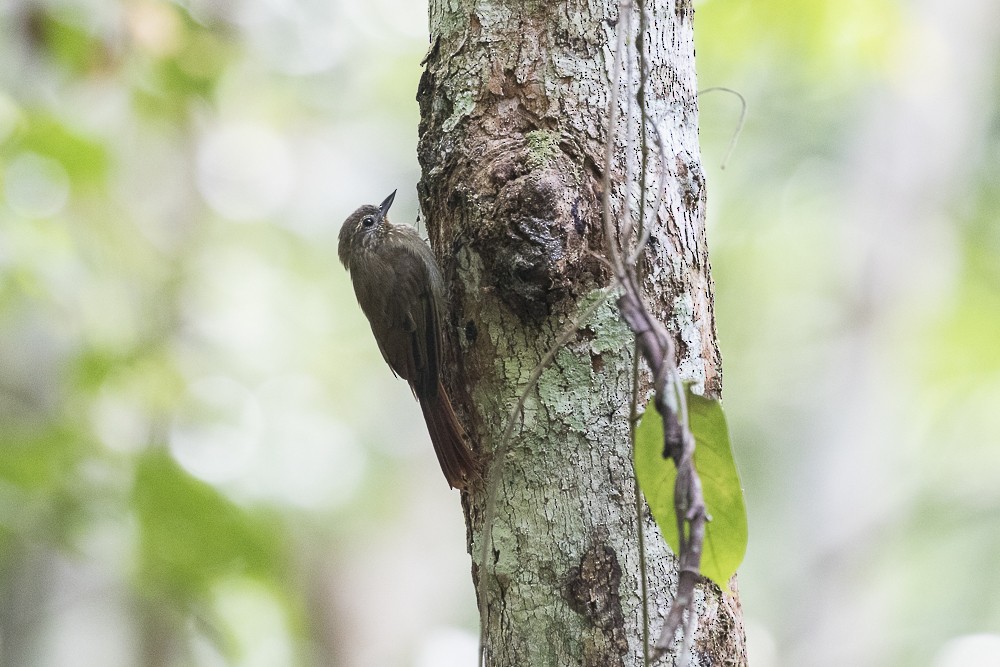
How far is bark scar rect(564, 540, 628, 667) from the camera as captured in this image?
5.47ft

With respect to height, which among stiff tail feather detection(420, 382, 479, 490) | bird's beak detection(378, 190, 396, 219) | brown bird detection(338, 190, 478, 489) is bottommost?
stiff tail feather detection(420, 382, 479, 490)

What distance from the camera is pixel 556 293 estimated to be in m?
1.83

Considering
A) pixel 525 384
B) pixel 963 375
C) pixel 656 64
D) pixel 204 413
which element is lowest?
pixel 525 384

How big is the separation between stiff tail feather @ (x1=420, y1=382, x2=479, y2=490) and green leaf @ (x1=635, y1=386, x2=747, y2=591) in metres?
0.62

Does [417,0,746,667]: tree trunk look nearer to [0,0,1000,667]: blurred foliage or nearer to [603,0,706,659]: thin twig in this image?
[603,0,706,659]: thin twig

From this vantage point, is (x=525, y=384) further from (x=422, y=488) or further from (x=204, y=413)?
(x=422, y=488)

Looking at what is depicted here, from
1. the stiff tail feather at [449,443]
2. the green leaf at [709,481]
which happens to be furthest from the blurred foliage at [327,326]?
the green leaf at [709,481]

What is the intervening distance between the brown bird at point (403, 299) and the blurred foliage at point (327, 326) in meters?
0.80

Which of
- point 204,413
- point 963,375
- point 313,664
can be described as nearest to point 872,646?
point 963,375

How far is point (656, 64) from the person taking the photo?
197cm

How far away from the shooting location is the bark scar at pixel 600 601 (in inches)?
65.6

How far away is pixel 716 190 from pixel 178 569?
5.37 metres

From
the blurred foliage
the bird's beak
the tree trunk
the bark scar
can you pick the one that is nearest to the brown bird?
the bird's beak

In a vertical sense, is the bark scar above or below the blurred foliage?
below
